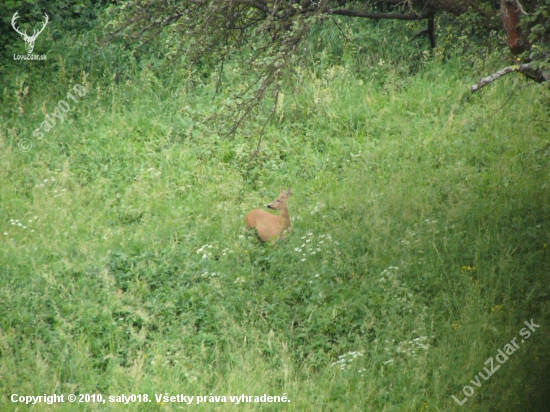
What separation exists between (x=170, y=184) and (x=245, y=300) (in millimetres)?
2985

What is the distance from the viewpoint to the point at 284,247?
Result: 7.37 meters

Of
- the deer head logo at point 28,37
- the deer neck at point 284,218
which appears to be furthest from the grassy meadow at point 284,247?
the deer head logo at point 28,37

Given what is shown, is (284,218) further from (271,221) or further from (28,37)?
(28,37)

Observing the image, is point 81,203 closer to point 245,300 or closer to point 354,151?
point 245,300

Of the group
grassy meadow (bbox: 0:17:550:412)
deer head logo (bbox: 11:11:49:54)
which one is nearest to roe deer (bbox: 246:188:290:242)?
grassy meadow (bbox: 0:17:550:412)

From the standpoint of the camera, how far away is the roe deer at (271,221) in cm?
754

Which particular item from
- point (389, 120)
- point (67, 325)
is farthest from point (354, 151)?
point (67, 325)

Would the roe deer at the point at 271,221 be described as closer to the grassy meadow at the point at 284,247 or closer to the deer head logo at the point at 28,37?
the grassy meadow at the point at 284,247

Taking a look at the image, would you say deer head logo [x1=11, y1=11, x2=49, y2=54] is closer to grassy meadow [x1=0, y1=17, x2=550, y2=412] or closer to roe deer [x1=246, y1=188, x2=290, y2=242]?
grassy meadow [x1=0, y1=17, x2=550, y2=412]

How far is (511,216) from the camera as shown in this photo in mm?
7465

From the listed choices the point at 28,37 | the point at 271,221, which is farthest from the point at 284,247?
the point at 28,37

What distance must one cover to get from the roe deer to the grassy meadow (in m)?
0.14

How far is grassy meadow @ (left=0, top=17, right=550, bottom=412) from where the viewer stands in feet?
17.7

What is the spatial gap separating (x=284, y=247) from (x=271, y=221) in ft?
1.28
